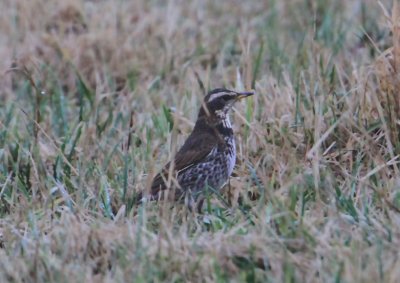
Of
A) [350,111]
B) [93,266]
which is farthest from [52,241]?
[350,111]

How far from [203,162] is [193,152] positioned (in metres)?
0.09

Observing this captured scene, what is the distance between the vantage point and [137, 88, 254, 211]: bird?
6383mm

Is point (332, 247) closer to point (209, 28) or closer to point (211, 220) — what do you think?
point (211, 220)

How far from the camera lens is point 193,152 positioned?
21.4ft

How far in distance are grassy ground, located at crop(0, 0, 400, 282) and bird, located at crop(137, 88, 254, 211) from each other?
0.34 feet

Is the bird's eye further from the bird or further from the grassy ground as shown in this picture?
the grassy ground

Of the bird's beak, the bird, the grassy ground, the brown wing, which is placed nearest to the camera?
the grassy ground

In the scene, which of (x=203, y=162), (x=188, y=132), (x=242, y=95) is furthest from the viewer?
(x=188, y=132)

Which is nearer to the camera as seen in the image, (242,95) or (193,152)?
(193,152)

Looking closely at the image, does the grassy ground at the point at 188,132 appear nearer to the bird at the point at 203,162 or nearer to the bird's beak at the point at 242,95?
the bird at the point at 203,162

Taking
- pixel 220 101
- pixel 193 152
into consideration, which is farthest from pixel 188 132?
pixel 193 152

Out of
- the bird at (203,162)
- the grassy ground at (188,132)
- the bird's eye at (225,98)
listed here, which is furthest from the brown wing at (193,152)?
the bird's eye at (225,98)

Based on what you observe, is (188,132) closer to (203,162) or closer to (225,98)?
(225,98)

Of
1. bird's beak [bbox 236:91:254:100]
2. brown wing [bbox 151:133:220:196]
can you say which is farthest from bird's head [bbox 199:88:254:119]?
brown wing [bbox 151:133:220:196]
